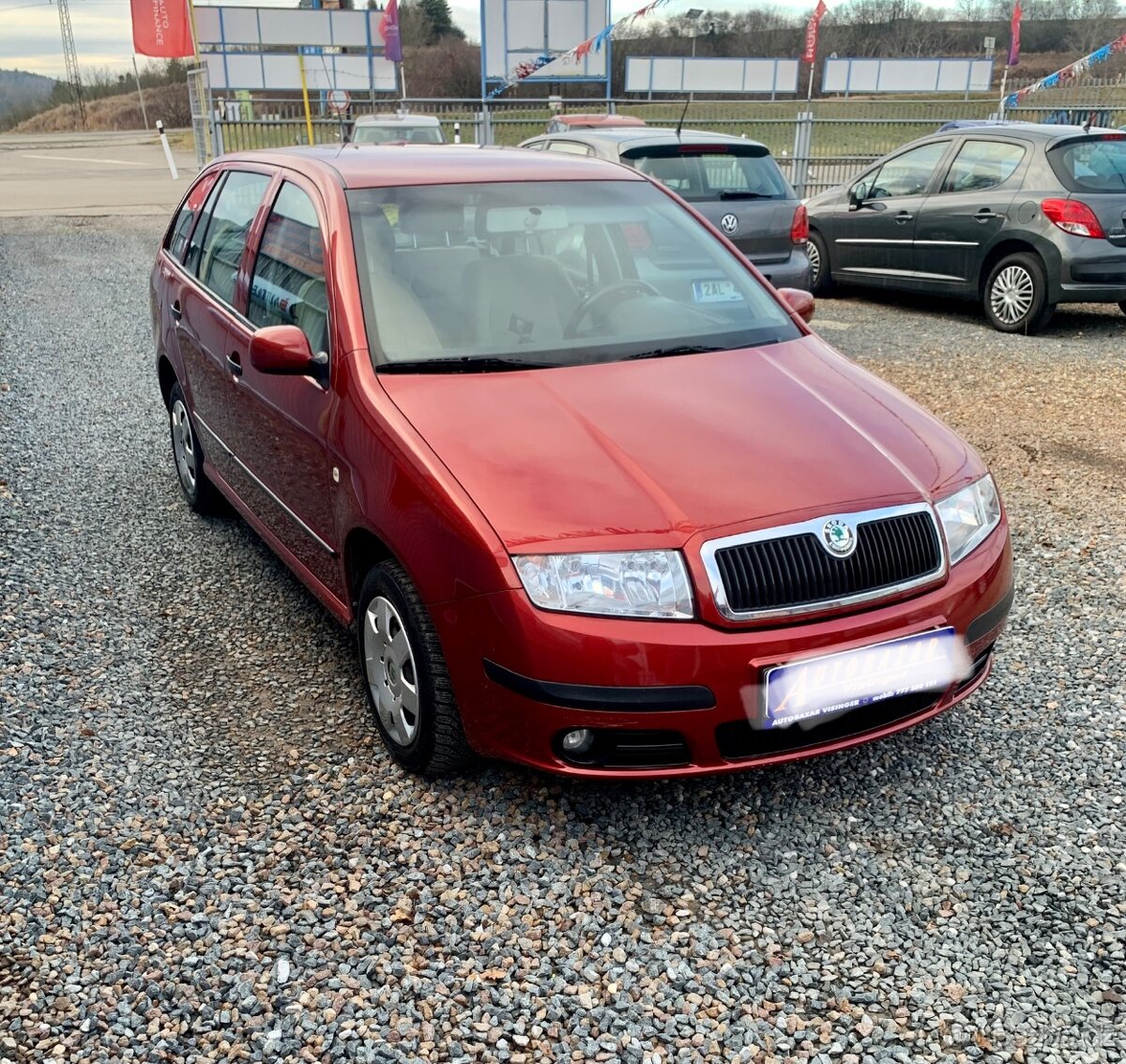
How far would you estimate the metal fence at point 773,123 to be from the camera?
56.9 feet

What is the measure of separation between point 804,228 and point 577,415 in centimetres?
643

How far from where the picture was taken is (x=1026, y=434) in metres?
6.52

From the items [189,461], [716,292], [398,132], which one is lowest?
[189,461]

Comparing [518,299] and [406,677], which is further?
[518,299]

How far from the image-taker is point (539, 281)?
364 cm

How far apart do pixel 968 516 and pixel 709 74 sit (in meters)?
26.9

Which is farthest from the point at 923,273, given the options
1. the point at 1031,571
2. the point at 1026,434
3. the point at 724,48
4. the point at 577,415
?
the point at 724,48

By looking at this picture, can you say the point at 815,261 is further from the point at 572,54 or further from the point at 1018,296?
the point at 572,54

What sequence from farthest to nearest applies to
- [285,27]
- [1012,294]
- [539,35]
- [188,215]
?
[285,27] < [539,35] < [1012,294] < [188,215]

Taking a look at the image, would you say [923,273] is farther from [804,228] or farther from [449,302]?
[449,302]

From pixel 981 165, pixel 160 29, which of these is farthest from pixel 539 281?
pixel 160 29

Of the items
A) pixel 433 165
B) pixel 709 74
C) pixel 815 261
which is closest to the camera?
pixel 433 165

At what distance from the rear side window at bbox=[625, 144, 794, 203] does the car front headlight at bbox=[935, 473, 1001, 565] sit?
594cm

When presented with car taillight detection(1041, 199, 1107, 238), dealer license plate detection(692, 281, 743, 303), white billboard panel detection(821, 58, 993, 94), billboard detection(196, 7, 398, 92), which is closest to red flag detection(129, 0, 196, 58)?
billboard detection(196, 7, 398, 92)
